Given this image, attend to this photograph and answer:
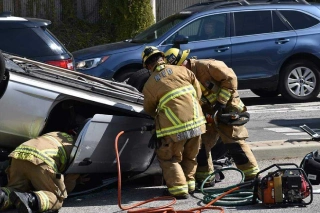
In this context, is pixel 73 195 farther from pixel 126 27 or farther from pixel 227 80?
pixel 126 27

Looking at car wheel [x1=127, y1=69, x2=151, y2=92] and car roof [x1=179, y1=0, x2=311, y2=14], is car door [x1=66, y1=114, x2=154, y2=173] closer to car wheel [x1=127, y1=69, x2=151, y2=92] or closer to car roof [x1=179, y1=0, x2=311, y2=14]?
car wheel [x1=127, y1=69, x2=151, y2=92]

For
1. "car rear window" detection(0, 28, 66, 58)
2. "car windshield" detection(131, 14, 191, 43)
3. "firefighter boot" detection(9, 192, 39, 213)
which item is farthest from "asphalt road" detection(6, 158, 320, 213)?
"car windshield" detection(131, 14, 191, 43)

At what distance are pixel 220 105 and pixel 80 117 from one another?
1.33 m

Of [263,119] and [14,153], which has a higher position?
[14,153]

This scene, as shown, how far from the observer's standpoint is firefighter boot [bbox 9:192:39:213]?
20.7 feet

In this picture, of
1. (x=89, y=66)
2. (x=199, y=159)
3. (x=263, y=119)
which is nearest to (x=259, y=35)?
(x=263, y=119)

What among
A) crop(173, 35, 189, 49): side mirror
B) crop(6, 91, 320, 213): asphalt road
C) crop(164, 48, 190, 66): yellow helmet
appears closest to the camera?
crop(6, 91, 320, 213): asphalt road

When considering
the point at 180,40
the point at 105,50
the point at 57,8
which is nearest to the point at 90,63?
the point at 105,50

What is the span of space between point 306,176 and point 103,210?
1758 millimetres

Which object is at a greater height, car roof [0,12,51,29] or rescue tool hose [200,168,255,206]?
car roof [0,12,51,29]

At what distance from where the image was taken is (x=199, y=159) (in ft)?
25.3

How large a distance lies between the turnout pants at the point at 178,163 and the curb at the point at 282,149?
1.51m

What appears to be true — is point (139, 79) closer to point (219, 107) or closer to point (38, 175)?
point (219, 107)

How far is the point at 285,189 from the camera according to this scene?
6.66 metres
